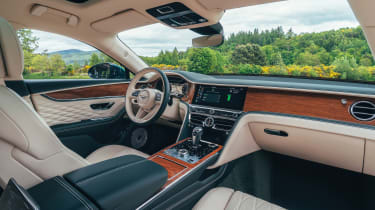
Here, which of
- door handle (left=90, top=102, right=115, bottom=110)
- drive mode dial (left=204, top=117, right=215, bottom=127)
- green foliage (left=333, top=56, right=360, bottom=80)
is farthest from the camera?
door handle (left=90, top=102, right=115, bottom=110)

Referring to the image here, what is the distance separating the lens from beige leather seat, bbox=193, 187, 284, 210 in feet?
4.22

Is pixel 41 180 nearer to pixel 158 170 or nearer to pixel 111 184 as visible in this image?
pixel 111 184

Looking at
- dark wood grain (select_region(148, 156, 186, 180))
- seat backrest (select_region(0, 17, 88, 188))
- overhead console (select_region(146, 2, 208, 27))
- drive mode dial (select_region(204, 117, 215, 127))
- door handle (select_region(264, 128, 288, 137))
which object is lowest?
dark wood grain (select_region(148, 156, 186, 180))

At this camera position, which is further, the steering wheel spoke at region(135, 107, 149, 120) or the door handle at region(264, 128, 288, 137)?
the steering wheel spoke at region(135, 107, 149, 120)

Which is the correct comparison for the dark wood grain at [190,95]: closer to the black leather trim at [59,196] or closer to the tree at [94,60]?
the tree at [94,60]

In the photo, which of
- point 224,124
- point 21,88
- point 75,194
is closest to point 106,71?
point 21,88

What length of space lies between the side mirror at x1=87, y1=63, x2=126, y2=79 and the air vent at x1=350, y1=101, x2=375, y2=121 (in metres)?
2.36

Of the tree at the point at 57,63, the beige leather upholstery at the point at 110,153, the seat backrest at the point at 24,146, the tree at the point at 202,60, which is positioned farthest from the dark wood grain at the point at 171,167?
the tree at the point at 57,63

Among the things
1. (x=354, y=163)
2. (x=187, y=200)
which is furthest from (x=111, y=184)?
(x=354, y=163)

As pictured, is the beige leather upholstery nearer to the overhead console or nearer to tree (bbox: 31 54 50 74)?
tree (bbox: 31 54 50 74)

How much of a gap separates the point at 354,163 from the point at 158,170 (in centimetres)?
140

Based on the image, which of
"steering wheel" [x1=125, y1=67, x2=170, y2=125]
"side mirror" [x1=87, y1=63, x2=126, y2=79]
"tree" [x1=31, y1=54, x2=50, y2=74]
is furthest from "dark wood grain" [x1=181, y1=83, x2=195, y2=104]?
"tree" [x1=31, y1=54, x2=50, y2=74]

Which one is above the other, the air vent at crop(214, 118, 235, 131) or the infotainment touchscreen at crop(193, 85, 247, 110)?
the infotainment touchscreen at crop(193, 85, 247, 110)

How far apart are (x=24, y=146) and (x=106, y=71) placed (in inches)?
77.0
